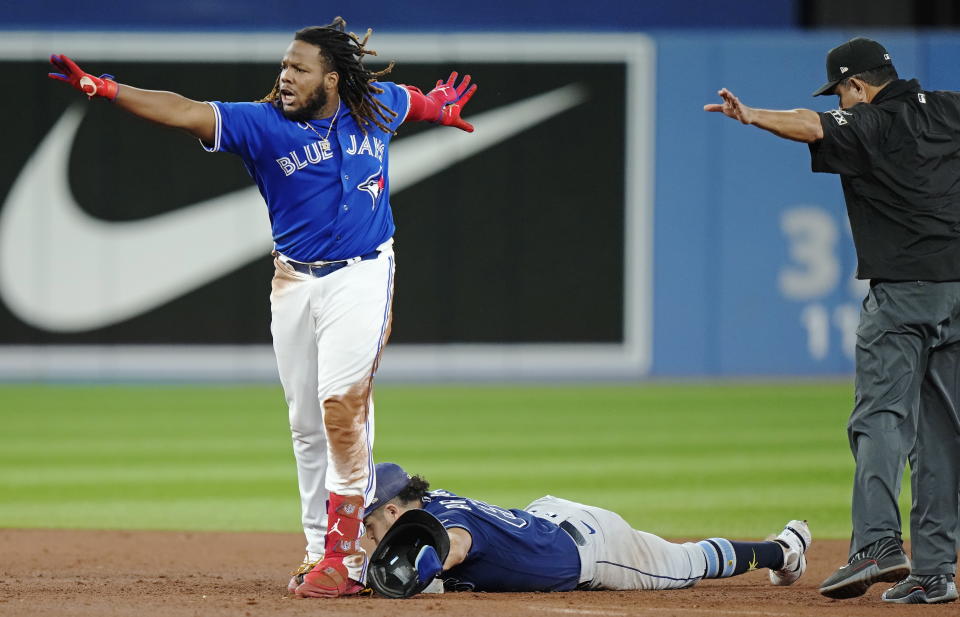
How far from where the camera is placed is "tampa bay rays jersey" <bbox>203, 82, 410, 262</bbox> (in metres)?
4.69

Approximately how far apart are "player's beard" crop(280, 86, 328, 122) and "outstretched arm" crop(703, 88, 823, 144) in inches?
53.9

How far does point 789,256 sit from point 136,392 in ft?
22.3

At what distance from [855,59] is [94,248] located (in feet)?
34.1

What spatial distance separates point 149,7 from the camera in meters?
16.4

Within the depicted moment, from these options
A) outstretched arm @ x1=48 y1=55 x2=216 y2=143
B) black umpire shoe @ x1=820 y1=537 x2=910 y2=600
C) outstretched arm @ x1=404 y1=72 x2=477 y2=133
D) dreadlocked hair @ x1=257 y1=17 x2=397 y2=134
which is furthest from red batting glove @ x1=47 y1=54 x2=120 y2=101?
black umpire shoe @ x1=820 y1=537 x2=910 y2=600

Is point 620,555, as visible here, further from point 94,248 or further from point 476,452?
point 94,248

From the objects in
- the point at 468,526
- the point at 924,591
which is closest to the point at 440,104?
the point at 468,526

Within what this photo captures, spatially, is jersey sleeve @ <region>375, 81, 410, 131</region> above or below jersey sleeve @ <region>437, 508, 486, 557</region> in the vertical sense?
above

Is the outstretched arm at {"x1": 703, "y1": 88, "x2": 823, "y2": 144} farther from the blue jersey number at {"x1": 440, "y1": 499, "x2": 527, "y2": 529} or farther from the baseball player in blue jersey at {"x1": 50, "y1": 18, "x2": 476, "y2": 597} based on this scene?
the blue jersey number at {"x1": 440, "y1": 499, "x2": 527, "y2": 529}

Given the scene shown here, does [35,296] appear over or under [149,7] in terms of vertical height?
under

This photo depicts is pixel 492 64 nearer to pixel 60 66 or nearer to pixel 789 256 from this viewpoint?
pixel 789 256

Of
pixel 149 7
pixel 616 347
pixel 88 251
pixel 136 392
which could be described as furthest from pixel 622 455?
pixel 149 7

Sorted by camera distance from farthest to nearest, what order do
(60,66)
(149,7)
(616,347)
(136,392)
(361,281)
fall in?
(149,7)
(616,347)
(136,392)
(361,281)
(60,66)

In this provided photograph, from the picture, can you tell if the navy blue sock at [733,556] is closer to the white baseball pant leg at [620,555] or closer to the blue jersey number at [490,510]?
the white baseball pant leg at [620,555]
